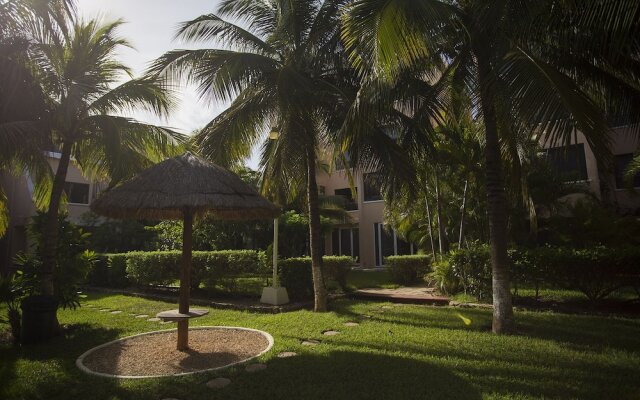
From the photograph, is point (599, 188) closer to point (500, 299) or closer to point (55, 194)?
point (500, 299)

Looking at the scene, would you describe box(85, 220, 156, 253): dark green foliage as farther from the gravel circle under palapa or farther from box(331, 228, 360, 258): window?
the gravel circle under palapa

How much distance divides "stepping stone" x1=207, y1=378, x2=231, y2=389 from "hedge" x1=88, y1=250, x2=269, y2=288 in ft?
20.5

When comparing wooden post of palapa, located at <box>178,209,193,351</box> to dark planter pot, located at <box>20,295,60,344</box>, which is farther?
dark planter pot, located at <box>20,295,60,344</box>

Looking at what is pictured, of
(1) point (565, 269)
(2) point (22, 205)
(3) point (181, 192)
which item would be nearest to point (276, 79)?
(3) point (181, 192)

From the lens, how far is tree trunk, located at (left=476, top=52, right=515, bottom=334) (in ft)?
Answer: 22.1

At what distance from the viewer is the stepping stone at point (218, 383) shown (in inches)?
181

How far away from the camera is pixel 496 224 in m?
6.86

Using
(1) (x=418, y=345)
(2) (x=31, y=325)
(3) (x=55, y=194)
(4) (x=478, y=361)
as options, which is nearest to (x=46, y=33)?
(3) (x=55, y=194)

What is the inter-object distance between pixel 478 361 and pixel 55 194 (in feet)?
26.0

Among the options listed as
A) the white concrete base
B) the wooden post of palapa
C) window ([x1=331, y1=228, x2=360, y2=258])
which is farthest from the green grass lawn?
window ([x1=331, y1=228, x2=360, y2=258])

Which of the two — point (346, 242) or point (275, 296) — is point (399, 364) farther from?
point (346, 242)

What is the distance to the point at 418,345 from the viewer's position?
616 centimetres

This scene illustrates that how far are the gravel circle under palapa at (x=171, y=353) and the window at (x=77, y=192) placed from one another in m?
15.8

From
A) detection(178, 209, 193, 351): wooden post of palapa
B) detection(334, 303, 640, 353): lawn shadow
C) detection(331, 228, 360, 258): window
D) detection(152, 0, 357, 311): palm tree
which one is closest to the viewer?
detection(178, 209, 193, 351): wooden post of palapa
